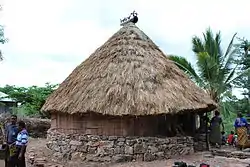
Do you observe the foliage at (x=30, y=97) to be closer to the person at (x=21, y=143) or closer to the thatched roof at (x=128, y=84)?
the thatched roof at (x=128, y=84)

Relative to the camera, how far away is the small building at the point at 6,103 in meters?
21.0

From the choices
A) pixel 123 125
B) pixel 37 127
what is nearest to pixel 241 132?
pixel 123 125

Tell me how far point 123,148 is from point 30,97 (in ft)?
40.3

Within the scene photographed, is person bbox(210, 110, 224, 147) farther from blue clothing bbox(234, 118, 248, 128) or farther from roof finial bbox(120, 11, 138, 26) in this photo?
roof finial bbox(120, 11, 138, 26)

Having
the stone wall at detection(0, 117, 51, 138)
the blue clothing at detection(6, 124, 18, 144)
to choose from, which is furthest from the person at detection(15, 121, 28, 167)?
the stone wall at detection(0, 117, 51, 138)

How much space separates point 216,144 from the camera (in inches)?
464

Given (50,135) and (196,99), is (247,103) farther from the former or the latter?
(50,135)

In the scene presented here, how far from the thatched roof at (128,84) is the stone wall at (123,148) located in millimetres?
799

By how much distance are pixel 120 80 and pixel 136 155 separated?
208cm

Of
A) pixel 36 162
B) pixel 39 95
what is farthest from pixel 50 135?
pixel 39 95

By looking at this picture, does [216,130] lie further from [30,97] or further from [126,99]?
[30,97]

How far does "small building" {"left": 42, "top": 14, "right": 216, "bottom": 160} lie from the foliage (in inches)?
316

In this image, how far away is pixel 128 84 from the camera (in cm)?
973

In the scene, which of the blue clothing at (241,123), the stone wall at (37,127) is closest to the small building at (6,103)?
the stone wall at (37,127)
